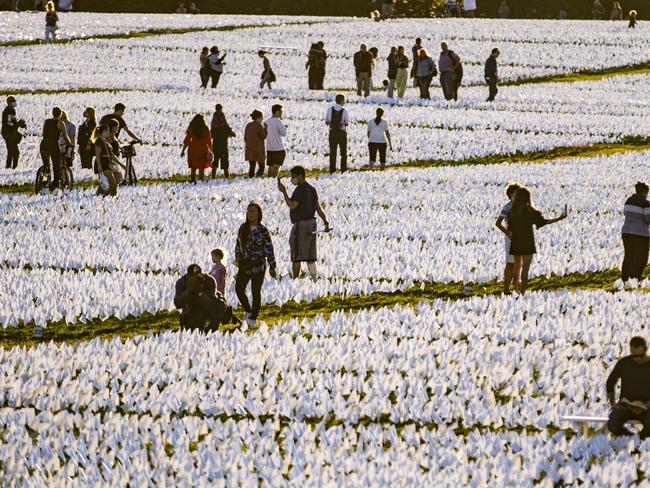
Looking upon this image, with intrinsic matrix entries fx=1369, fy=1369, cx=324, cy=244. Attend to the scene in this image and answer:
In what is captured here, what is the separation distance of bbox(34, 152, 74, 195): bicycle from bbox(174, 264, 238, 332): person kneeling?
14279mm

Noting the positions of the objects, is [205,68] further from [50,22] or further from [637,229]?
[637,229]

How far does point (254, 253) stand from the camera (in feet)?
58.6

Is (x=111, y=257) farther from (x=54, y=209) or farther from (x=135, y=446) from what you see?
(x=135, y=446)

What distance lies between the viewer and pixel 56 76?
57125 mm

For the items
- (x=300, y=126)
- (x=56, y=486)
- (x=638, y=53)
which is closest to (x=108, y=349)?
(x=56, y=486)

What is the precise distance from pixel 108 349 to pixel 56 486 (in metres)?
4.42

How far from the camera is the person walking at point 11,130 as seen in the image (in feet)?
108

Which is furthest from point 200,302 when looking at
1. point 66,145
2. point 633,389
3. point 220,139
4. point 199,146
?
point 220,139

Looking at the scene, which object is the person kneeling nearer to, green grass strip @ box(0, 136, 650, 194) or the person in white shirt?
the person in white shirt

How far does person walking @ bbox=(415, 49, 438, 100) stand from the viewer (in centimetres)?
4816

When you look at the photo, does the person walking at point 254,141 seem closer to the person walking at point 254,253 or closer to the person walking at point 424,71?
the person walking at point 254,253

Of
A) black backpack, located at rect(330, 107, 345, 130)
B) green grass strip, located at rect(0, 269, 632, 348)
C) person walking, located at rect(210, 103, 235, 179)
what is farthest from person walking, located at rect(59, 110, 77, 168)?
green grass strip, located at rect(0, 269, 632, 348)

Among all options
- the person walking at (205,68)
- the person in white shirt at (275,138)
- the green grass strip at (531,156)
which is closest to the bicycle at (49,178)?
the green grass strip at (531,156)

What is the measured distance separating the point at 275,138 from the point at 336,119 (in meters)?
1.67
